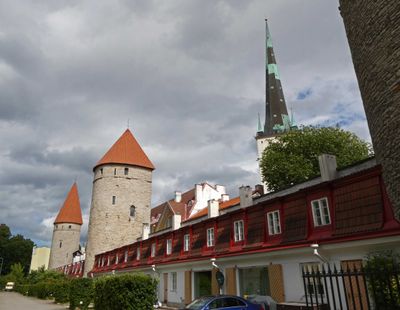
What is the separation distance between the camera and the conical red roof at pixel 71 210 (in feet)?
217

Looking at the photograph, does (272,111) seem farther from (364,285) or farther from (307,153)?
(364,285)

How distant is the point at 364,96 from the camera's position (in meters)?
4.55

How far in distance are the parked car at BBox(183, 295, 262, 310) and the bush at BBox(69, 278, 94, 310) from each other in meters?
10.6

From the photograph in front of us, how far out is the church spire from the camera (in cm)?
6000

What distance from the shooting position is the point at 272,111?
61156 mm

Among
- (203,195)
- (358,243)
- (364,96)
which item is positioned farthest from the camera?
(203,195)

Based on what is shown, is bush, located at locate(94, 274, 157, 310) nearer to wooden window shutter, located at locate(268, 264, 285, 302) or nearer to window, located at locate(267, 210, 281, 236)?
wooden window shutter, located at locate(268, 264, 285, 302)

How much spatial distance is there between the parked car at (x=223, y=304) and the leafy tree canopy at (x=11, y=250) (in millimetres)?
82147

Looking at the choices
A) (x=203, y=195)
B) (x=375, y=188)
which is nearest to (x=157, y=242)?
(x=203, y=195)

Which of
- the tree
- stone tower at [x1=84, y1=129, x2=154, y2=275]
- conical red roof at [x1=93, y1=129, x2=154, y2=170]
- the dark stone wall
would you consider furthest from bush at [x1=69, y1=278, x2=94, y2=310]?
conical red roof at [x1=93, y1=129, x2=154, y2=170]

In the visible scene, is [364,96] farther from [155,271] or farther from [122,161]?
[122,161]

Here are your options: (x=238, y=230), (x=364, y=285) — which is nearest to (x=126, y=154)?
(x=238, y=230)

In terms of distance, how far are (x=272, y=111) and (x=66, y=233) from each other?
153 feet

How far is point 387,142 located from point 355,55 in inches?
59.6
